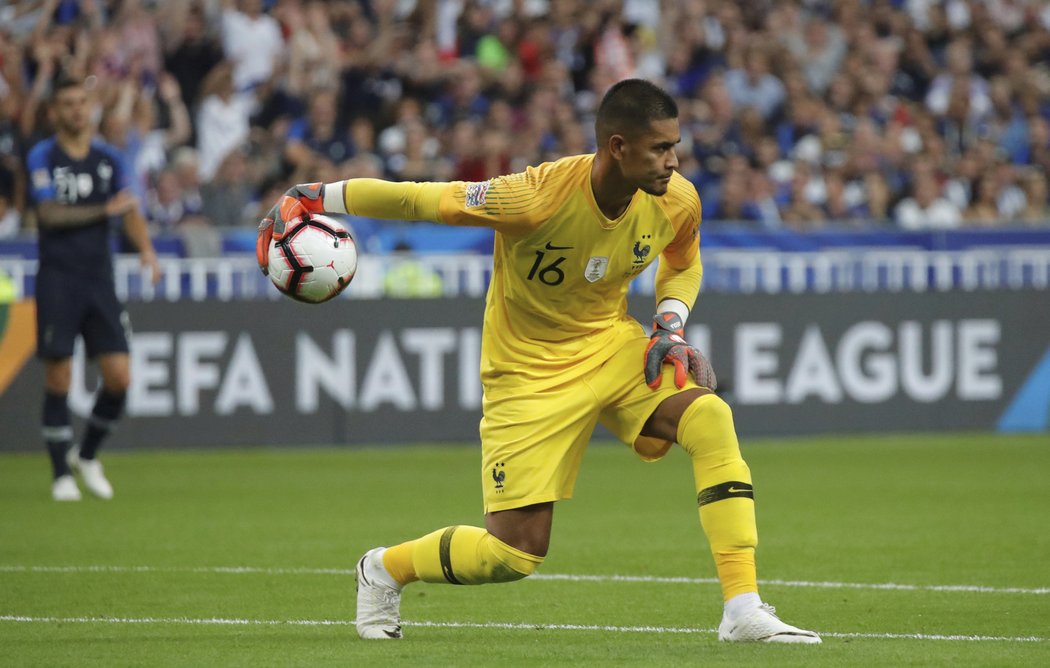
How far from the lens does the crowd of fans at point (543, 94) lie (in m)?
17.2

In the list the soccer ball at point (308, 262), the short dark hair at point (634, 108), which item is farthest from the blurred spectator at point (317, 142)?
the short dark hair at point (634, 108)

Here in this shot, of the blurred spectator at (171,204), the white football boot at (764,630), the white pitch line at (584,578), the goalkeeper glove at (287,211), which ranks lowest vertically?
the white pitch line at (584,578)

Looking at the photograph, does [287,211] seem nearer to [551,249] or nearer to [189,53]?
[551,249]

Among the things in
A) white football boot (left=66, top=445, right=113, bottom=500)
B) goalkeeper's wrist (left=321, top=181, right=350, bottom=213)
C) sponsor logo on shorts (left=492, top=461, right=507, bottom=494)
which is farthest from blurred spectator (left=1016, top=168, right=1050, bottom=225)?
goalkeeper's wrist (left=321, top=181, right=350, bottom=213)

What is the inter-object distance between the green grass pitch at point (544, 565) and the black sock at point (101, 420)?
0.46 m

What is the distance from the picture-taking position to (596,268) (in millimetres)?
6309

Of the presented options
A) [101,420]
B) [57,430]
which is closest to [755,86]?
[101,420]

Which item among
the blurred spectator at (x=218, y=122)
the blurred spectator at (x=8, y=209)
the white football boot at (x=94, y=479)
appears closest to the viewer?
the white football boot at (x=94, y=479)

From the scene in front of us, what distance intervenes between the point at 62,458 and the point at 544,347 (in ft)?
20.7

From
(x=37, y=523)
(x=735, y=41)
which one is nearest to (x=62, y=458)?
Answer: (x=37, y=523)

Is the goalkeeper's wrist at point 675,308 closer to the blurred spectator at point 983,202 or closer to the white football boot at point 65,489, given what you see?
the white football boot at point 65,489

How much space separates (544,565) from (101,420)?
4382mm

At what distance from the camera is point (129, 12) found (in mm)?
17828

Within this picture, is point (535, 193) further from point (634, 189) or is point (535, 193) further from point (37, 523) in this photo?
point (37, 523)
